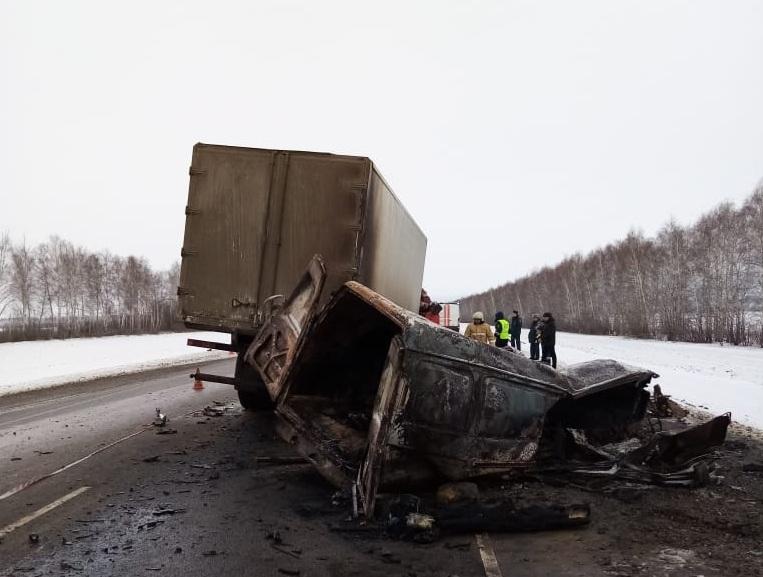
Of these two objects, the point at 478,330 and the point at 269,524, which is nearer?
the point at 269,524

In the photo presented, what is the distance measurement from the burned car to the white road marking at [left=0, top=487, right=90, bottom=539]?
5.98 ft

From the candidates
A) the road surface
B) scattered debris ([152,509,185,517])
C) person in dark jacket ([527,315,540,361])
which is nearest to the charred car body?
the road surface

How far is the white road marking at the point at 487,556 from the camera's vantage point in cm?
310

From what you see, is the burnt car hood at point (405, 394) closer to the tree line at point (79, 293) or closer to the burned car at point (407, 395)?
the burned car at point (407, 395)

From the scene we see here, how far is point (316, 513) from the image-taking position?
4.03 meters

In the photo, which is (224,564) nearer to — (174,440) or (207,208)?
→ (174,440)

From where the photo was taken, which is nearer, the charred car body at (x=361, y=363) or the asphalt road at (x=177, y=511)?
the asphalt road at (x=177, y=511)

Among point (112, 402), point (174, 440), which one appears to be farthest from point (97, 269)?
point (174, 440)

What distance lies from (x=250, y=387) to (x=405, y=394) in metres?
3.41

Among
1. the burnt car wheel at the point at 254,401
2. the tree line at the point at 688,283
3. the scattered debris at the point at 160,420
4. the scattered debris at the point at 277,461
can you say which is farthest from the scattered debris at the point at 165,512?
the tree line at the point at 688,283

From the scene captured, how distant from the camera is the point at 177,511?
4.05m

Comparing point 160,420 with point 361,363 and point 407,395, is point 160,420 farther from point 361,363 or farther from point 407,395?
point 407,395

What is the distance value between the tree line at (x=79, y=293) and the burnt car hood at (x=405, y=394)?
4039 cm

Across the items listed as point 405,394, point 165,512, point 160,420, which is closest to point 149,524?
point 165,512
